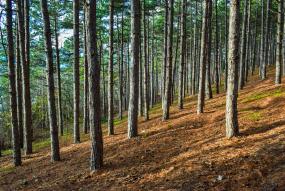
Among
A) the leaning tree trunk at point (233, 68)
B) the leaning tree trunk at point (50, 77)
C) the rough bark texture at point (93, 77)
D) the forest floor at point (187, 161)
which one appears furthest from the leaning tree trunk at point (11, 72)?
the leaning tree trunk at point (233, 68)

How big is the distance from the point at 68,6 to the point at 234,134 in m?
20.6

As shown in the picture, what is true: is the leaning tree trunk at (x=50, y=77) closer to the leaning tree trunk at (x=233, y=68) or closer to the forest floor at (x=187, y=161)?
the forest floor at (x=187, y=161)

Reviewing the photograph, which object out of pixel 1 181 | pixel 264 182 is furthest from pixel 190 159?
pixel 1 181

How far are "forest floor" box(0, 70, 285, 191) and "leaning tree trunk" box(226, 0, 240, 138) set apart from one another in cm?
50

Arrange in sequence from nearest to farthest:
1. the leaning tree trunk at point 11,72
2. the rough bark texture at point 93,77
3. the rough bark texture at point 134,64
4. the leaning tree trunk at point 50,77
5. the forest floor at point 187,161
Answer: the forest floor at point 187,161 < the rough bark texture at point 93,77 < the leaning tree trunk at point 50,77 < the rough bark texture at point 134,64 < the leaning tree trunk at point 11,72

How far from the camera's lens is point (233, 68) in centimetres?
1011

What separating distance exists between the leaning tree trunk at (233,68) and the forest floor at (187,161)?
0.50 metres

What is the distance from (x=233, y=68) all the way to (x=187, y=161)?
3194 mm

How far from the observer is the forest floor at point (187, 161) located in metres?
7.64

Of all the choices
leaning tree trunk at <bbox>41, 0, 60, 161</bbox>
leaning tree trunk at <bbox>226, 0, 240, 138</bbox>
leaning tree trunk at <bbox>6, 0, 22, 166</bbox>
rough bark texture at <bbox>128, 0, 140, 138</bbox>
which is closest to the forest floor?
leaning tree trunk at <bbox>226, 0, 240, 138</bbox>

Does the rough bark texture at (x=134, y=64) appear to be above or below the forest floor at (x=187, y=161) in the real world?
above

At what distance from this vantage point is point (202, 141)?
11016 millimetres

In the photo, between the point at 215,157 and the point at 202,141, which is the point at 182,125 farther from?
the point at 215,157

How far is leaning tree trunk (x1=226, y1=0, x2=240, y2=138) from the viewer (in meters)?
9.95
